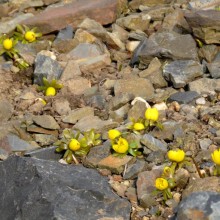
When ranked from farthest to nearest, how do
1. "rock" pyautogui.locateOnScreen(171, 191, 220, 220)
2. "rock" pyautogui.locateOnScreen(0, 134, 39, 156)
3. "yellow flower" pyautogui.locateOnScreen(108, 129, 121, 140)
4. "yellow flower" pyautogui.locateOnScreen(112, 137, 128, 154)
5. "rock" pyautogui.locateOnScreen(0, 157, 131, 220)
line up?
"rock" pyautogui.locateOnScreen(0, 134, 39, 156)
"yellow flower" pyautogui.locateOnScreen(108, 129, 121, 140)
"yellow flower" pyautogui.locateOnScreen(112, 137, 128, 154)
"rock" pyautogui.locateOnScreen(0, 157, 131, 220)
"rock" pyautogui.locateOnScreen(171, 191, 220, 220)

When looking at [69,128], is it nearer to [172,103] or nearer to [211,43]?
[172,103]

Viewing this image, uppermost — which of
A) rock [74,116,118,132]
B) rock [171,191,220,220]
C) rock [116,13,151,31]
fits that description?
rock [171,191,220,220]

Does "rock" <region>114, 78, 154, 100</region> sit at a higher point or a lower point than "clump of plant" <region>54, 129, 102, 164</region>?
lower

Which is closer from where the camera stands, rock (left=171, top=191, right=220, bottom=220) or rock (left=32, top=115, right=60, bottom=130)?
rock (left=171, top=191, right=220, bottom=220)

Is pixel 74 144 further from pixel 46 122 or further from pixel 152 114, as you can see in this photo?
pixel 152 114

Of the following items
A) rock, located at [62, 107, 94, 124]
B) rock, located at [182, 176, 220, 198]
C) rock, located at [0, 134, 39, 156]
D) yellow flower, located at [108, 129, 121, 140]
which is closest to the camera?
rock, located at [182, 176, 220, 198]

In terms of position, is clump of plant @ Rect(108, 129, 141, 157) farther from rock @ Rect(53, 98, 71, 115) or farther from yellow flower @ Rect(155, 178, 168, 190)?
rock @ Rect(53, 98, 71, 115)

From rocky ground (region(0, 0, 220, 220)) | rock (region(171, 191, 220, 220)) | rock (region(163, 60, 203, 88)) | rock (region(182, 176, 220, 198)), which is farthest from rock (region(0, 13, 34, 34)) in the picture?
rock (region(171, 191, 220, 220))
